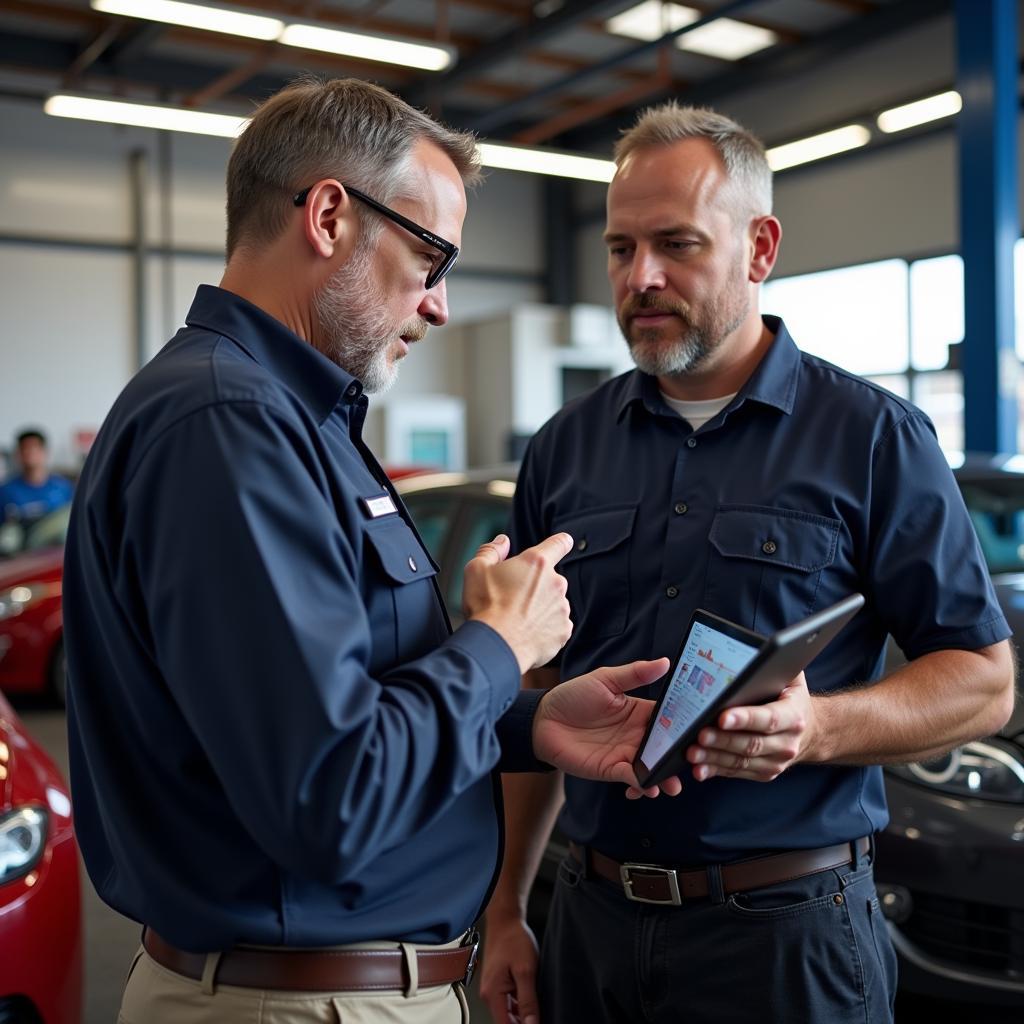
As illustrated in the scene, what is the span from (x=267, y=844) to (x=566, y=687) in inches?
22.4

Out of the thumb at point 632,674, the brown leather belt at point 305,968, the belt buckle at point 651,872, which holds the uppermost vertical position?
the thumb at point 632,674

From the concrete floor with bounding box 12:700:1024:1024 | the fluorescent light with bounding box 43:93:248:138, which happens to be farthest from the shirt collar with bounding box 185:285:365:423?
the fluorescent light with bounding box 43:93:248:138

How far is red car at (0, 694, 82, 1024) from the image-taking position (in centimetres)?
186

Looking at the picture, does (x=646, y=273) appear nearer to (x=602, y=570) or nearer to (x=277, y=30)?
(x=602, y=570)

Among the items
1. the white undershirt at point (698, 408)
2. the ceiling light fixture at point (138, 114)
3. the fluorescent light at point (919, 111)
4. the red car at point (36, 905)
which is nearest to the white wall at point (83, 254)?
the ceiling light fixture at point (138, 114)

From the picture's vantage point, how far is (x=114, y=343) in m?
12.9

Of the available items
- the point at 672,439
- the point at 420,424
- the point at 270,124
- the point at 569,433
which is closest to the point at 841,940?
the point at 672,439

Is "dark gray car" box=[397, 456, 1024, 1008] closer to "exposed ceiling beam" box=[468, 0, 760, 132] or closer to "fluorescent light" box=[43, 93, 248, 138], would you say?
"exposed ceiling beam" box=[468, 0, 760, 132]

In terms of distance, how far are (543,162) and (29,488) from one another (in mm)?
4832

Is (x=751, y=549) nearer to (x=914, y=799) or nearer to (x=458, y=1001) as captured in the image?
(x=458, y=1001)

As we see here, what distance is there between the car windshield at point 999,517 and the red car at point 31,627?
4594mm

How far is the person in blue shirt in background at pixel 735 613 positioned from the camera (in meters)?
1.50

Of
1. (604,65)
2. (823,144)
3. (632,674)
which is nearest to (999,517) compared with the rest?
(632,674)

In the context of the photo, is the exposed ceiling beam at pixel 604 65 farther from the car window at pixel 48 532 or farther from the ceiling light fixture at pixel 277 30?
the car window at pixel 48 532
